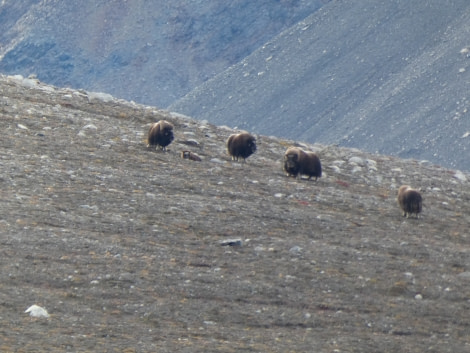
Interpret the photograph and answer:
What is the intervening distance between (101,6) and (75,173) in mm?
69008

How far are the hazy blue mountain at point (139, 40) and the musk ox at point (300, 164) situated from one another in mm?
60149

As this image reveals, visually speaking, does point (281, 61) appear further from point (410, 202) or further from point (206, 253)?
point (206, 253)

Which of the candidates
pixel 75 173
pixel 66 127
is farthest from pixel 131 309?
pixel 66 127

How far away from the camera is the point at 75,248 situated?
40.7 feet

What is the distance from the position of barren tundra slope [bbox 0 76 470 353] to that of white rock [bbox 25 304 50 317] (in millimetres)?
94

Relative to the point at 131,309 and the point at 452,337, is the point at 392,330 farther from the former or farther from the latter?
the point at 131,309

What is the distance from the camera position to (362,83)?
6406 cm

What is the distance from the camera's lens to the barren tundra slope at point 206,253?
35.3 feet

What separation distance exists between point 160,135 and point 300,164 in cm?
249

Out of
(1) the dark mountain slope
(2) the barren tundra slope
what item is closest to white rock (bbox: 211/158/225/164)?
(2) the barren tundra slope

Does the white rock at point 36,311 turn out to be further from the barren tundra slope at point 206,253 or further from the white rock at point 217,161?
the white rock at point 217,161

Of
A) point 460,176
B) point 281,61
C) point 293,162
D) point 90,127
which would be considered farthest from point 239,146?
point 281,61

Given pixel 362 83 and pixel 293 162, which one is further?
pixel 362 83

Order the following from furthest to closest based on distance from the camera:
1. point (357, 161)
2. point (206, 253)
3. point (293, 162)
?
point (357, 161) < point (293, 162) < point (206, 253)
